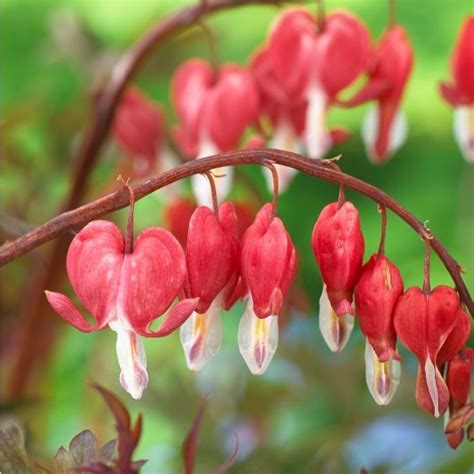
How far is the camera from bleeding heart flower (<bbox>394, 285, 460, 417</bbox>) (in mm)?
688

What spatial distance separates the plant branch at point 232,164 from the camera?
0.67 meters

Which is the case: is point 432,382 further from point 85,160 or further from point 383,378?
point 85,160

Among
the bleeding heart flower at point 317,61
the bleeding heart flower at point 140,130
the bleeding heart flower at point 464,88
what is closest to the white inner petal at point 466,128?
the bleeding heart flower at point 464,88

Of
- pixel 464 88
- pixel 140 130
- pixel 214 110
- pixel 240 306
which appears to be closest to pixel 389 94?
pixel 464 88

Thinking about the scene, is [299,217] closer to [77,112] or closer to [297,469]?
[77,112]

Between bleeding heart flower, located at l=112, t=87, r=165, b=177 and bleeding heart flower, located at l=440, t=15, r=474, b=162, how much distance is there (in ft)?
1.19

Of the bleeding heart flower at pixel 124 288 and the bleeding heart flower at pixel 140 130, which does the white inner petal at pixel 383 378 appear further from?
the bleeding heart flower at pixel 140 130

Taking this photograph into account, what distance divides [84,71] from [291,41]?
1.87 feet

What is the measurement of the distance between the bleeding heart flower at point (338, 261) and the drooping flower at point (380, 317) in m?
0.01

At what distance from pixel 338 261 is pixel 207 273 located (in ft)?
0.30

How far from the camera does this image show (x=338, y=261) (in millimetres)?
711

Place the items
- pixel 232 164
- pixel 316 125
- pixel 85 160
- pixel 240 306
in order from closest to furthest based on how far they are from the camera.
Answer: pixel 232 164
pixel 316 125
pixel 85 160
pixel 240 306

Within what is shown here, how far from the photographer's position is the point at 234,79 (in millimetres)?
1097

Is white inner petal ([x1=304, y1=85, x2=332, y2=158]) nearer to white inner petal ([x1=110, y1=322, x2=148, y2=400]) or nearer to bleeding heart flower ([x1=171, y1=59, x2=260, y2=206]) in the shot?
bleeding heart flower ([x1=171, y1=59, x2=260, y2=206])
